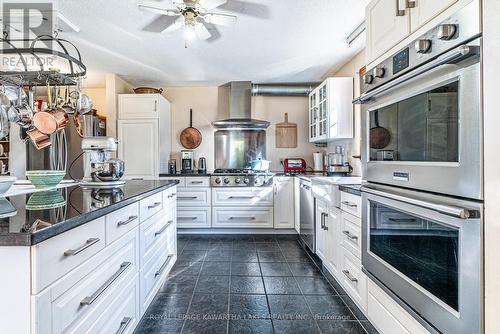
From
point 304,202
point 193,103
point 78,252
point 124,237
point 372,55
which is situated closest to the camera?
point 78,252

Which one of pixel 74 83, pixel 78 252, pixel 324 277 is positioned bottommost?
pixel 324 277

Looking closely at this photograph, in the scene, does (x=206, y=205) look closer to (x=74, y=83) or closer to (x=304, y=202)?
(x=304, y=202)

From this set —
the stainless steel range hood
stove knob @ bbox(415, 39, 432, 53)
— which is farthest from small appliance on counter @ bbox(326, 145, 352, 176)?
stove knob @ bbox(415, 39, 432, 53)

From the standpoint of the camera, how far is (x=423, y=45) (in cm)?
102

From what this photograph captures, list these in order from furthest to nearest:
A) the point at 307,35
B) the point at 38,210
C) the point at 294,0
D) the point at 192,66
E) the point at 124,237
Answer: the point at 192,66 < the point at 307,35 < the point at 294,0 < the point at 124,237 < the point at 38,210

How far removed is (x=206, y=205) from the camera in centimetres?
403

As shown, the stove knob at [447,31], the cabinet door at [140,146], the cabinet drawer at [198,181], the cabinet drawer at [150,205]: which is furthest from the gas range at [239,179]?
the stove knob at [447,31]

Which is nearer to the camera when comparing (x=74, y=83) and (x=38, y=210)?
(x=38, y=210)

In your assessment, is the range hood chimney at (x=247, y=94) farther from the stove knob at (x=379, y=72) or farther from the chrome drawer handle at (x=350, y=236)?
the stove knob at (x=379, y=72)

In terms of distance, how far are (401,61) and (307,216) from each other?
2303 mm

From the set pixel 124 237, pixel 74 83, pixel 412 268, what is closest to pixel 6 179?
pixel 124 237

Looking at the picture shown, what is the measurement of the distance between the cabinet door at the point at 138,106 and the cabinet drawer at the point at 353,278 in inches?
126

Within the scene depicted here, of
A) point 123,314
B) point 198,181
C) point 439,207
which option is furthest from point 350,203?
point 198,181

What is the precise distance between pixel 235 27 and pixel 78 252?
7.74 ft
